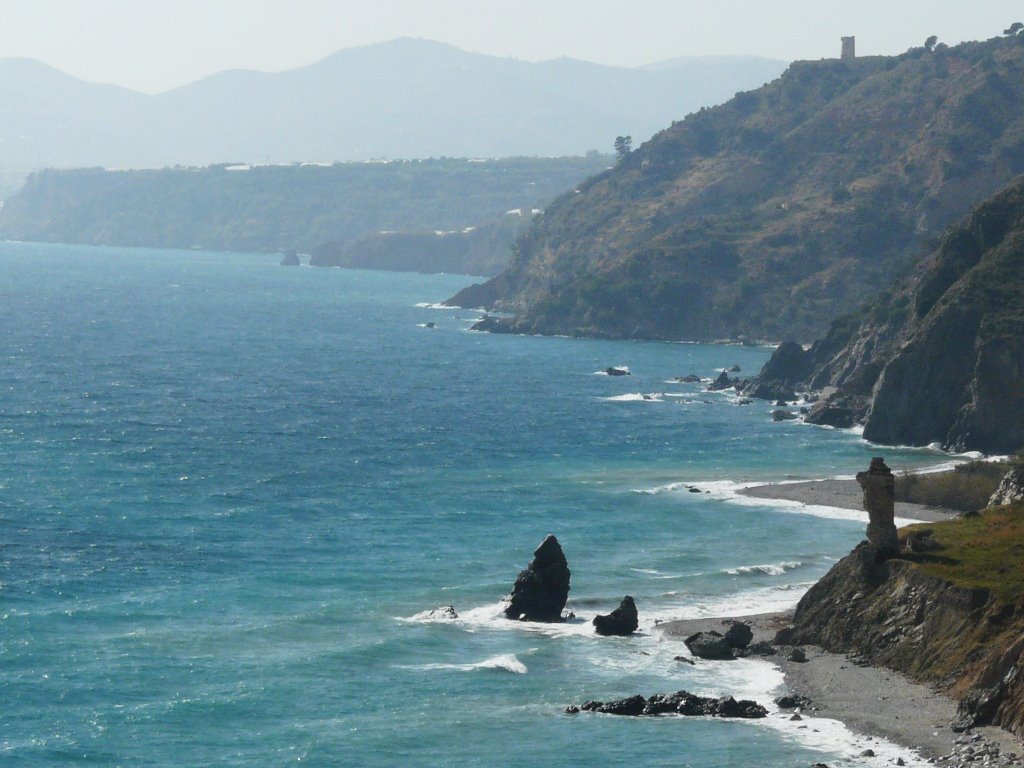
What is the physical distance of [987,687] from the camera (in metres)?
58.9

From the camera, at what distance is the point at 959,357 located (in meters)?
132

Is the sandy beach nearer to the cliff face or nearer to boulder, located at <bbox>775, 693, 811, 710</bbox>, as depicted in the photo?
boulder, located at <bbox>775, 693, 811, 710</bbox>

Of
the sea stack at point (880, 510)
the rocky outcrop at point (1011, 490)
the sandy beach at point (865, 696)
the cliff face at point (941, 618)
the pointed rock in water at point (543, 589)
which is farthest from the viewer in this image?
the rocky outcrop at point (1011, 490)

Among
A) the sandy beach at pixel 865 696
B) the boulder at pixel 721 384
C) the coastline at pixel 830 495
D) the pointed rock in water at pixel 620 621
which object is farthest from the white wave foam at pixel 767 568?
the boulder at pixel 721 384

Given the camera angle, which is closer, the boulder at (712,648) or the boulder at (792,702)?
the boulder at (792,702)

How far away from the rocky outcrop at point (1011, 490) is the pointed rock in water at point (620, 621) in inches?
804

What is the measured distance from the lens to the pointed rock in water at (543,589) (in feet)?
253

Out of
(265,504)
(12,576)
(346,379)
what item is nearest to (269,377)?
(346,379)

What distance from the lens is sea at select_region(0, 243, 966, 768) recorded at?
60.0m

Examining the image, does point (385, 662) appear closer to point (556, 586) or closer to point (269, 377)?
point (556, 586)

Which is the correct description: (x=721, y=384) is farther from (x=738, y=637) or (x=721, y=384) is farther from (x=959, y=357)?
(x=738, y=637)

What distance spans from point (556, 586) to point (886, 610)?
16293 millimetres

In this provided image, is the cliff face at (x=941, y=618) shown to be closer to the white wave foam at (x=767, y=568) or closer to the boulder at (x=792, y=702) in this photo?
the boulder at (x=792, y=702)

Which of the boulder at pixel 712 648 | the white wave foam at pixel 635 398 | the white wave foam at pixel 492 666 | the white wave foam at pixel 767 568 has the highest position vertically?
the white wave foam at pixel 635 398
